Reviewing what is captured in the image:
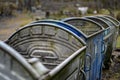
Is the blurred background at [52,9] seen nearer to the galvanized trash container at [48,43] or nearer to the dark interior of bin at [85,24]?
the dark interior of bin at [85,24]

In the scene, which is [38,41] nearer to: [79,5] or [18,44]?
[18,44]

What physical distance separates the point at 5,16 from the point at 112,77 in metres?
18.3

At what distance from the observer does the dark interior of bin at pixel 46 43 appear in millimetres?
5324

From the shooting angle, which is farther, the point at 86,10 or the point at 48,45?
the point at 86,10

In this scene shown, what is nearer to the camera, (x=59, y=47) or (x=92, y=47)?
(x=59, y=47)

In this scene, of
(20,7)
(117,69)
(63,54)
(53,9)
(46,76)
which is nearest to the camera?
(46,76)

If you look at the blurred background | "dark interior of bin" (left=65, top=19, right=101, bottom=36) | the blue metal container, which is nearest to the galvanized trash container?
the blue metal container

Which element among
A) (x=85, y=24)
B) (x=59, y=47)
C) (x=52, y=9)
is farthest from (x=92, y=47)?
(x=52, y=9)

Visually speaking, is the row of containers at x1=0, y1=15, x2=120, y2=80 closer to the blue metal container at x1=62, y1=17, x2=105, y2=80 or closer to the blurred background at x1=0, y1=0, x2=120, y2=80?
the blue metal container at x1=62, y1=17, x2=105, y2=80

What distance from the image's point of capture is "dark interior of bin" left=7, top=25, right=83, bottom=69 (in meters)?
5.32

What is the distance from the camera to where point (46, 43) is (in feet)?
18.1

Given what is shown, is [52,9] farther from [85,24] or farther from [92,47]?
[92,47]

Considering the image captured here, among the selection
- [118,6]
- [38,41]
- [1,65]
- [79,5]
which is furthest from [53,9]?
[1,65]

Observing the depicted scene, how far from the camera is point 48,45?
18.0 ft
